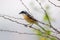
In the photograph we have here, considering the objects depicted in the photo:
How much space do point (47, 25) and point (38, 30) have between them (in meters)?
0.03

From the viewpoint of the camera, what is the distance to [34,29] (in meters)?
0.45

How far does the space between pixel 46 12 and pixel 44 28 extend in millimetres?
41

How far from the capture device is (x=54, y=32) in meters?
0.43

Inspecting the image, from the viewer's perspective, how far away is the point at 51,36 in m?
0.42

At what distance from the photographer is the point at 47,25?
1.51 ft

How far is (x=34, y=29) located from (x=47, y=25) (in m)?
0.04

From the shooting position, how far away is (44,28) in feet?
1.47

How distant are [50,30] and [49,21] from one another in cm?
2

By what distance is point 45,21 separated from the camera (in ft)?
1.46

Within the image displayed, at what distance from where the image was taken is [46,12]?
453 mm

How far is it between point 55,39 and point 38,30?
53mm

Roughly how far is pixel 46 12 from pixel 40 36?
6 cm

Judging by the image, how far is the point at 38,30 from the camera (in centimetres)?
44

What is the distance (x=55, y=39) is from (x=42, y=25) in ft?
0.23
